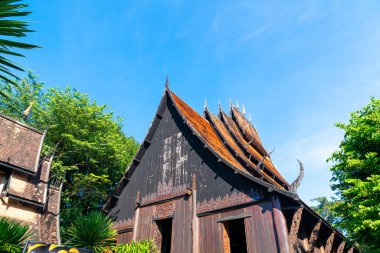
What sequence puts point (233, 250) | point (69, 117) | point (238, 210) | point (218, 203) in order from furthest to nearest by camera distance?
point (69, 117), point (233, 250), point (218, 203), point (238, 210)

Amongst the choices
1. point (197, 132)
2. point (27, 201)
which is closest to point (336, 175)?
point (197, 132)

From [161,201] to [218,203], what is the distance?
2.83 metres

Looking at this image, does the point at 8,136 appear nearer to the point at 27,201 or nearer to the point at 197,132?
the point at 27,201

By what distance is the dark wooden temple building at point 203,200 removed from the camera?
7.52 m

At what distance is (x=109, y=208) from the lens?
12742mm

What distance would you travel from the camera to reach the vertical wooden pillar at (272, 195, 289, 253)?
6839mm

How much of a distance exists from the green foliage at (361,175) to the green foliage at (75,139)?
15117 millimetres

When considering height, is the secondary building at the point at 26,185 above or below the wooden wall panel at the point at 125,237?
above

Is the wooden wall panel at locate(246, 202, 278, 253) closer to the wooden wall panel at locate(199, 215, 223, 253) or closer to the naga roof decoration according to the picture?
the wooden wall panel at locate(199, 215, 223, 253)

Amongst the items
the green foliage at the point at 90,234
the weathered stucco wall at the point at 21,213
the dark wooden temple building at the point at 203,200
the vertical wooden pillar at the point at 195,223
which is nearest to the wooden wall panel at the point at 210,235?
the dark wooden temple building at the point at 203,200

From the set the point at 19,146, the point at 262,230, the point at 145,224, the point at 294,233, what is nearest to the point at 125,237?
the point at 145,224

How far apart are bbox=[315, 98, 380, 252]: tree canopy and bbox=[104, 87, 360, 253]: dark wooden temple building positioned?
101 centimetres

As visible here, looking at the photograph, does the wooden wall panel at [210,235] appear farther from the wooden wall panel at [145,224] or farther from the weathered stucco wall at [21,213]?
the weathered stucco wall at [21,213]

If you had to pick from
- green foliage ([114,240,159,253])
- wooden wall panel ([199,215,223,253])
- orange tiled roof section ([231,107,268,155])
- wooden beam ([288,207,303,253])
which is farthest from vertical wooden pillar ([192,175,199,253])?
orange tiled roof section ([231,107,268,155])
